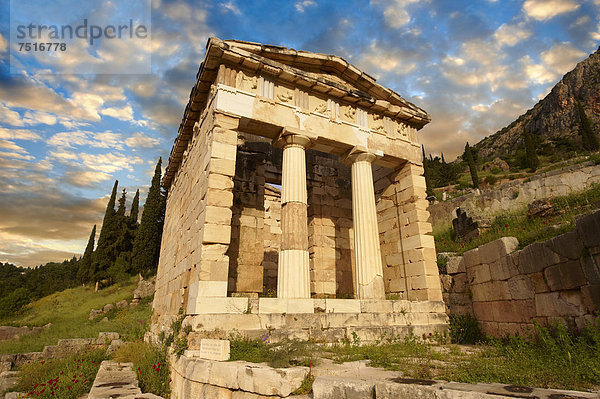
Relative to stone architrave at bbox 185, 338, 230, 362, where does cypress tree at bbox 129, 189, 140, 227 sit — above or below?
above

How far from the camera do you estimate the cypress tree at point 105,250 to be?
104ft

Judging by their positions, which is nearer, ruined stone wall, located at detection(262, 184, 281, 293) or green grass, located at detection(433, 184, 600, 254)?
green grass, located at detection(433, 184, 600, 254)

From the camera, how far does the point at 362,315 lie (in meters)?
7.96

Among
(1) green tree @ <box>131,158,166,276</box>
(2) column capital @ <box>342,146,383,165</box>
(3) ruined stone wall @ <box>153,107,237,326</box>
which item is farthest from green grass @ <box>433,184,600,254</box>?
(1) green tree @ <box>131,158,166,276</box>

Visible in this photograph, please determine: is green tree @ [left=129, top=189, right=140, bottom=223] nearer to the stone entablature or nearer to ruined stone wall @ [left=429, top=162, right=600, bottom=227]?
the stone entablature

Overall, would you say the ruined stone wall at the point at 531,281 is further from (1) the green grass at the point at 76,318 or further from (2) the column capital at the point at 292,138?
(1) the green grass at the point at 76,318

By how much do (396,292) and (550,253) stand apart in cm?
477

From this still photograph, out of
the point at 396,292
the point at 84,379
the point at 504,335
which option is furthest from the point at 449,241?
the point at 84,379

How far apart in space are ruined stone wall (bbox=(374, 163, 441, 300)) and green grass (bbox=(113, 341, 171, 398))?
23.3 ft

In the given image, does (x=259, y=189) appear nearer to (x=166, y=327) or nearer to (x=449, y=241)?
(x=166, y=327)

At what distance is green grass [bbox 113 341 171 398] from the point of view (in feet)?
22.8

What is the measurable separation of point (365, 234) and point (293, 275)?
2.72m

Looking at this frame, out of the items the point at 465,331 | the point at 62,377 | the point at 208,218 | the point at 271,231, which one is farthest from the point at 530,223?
the point at 62,377

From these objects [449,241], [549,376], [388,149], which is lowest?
[549,376]
